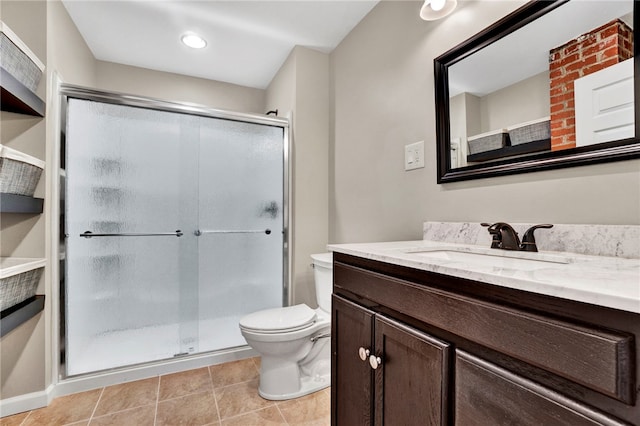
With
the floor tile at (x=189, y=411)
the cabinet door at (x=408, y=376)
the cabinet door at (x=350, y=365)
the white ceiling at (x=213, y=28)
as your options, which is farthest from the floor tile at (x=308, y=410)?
the white ceiling at (x=213, y=28)

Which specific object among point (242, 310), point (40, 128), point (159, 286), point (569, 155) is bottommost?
point (242, 310)

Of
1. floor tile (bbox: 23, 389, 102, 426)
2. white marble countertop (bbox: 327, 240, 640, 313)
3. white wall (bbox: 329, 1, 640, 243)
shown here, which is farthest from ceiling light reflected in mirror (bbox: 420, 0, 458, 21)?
floor tile (bbox: 23, 389, 102, 426)

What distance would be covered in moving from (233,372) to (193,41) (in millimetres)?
2407

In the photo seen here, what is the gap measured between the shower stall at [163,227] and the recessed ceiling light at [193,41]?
0.57 meters

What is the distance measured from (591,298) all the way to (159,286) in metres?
2.24

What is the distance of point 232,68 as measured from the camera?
8.91 ft

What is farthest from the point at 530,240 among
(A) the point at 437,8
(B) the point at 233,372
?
(B) the point at 233,372

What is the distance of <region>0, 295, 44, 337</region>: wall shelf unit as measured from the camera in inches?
53.2

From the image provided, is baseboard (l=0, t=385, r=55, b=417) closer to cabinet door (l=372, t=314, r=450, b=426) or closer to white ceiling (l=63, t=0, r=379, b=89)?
cabinet door (l=372, t=314, r=450, b=426)

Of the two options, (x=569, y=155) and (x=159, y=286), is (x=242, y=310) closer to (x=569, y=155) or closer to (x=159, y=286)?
(x=159, y=286)

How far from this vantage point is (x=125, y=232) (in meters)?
1.97

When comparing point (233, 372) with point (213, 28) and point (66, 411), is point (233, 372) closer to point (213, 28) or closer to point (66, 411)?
point (66, 411)

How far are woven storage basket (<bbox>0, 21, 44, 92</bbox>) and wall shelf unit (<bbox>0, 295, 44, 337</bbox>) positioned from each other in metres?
1.09

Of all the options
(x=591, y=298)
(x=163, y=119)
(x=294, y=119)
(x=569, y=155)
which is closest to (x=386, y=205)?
(x=569, y=155)
